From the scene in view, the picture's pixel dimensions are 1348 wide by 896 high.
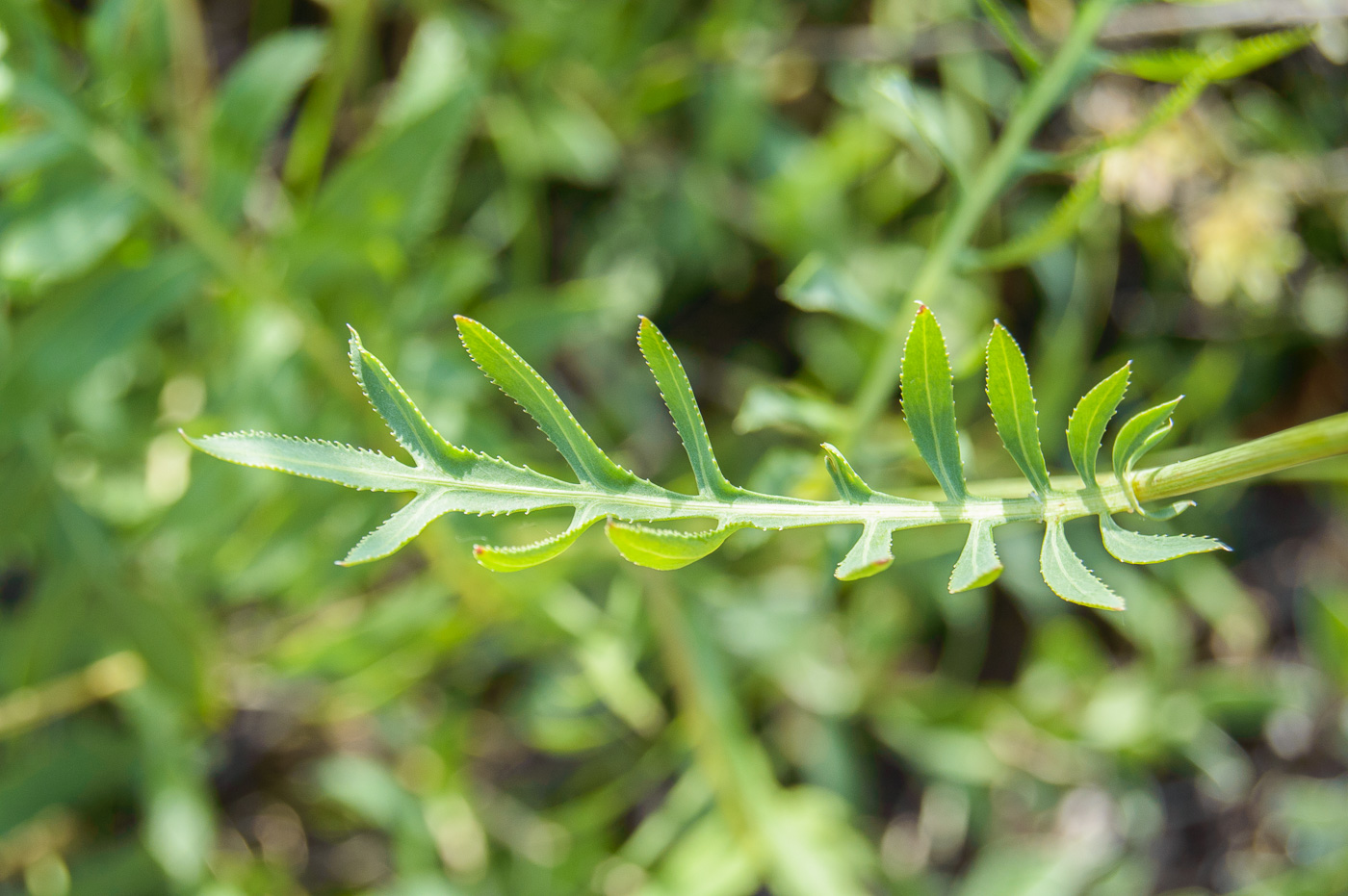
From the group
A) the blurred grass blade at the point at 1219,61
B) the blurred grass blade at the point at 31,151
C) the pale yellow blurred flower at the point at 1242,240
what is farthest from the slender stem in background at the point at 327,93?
the pale yellow blurred flower at the point at 1242,240

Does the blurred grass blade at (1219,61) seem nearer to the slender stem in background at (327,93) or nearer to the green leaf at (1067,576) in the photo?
the green leaf at (1067,576)

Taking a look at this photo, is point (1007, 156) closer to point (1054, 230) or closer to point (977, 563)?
point (1054, 230)

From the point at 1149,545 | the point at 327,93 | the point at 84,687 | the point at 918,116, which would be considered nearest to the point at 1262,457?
the point at 1149,545

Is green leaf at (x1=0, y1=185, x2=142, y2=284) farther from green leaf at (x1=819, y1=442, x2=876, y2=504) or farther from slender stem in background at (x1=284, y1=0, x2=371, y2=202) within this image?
green leaf at (x1=819, y1=442, x2=876, y2=504)

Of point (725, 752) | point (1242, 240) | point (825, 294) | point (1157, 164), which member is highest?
point (825, 294)

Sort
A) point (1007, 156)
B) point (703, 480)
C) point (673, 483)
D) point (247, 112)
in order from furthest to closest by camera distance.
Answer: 1. point (673, 483)
2. point (247, 112)
3. point (1007, 156)
4. point (703, 480)

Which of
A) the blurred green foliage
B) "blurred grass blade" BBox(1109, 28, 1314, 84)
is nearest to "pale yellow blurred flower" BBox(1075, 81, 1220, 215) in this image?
the blurred green foliage

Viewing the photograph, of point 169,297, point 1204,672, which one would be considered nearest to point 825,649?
point 1204,672
